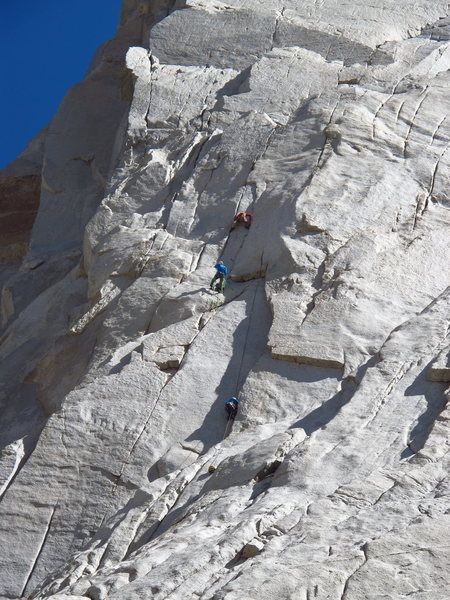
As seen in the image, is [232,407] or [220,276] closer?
[232,407]

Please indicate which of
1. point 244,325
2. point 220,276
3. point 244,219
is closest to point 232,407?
point 244,325

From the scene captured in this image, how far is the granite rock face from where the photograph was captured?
10148 millimetres

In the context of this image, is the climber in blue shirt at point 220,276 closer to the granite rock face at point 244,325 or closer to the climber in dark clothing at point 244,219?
the granite rock face at point 244,325

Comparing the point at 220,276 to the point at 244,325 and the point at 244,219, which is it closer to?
the point at 244,325

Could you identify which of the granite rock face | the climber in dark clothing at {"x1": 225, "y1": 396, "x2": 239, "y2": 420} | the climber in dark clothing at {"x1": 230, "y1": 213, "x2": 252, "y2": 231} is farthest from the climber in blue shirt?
the climber in dark clothing at {"x1": 225, "y1": 396, "x2": 239, "y2": 420}

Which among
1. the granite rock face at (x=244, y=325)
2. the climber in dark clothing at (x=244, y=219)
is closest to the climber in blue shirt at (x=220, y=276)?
the granite rock face at (x=244, y=325)

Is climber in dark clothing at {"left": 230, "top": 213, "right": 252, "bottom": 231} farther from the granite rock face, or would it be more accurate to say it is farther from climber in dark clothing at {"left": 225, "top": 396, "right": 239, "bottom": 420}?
climber in dark clothing at {"left": 225, "top": 396, "right": 239, "bottom": 420}

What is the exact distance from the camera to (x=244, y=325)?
15203 millimetres

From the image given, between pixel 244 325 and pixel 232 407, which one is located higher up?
pixel 244 325

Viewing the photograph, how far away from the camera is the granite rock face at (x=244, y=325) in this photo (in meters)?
10.1

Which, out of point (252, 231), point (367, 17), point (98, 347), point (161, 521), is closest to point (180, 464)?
point (161, 521)

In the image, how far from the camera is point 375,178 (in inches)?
672

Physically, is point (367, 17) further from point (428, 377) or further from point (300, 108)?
point (428, 377)

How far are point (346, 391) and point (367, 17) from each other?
36.0 feet
